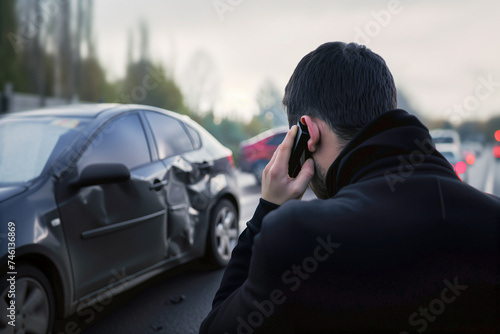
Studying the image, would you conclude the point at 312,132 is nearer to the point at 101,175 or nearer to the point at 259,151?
the point at 101,175

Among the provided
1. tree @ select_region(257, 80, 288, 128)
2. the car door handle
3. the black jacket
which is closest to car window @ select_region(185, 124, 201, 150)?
the car door handle

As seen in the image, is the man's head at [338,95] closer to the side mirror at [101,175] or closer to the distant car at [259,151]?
the side mirror at [101,175]

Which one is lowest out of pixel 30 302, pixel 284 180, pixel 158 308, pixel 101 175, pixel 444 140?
pixel 444 140

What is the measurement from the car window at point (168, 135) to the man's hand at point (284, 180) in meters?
3.10

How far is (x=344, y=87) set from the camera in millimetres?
1405

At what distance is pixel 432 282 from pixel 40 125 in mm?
3577

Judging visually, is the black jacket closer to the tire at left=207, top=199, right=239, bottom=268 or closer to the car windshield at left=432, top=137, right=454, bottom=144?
the tire at left=207, top=199, right=239, bottom=268

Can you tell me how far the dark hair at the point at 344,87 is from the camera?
54.8 inches

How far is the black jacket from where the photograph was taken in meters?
1.06

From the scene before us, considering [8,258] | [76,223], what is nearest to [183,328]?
[76,223]

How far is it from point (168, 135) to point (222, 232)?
4.23 feet

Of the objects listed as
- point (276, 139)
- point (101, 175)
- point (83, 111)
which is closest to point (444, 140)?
point (276, 139)

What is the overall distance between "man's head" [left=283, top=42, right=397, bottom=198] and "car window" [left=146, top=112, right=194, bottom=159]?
10.4 feet

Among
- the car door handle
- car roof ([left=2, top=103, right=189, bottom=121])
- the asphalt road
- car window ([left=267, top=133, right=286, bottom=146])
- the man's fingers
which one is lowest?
car window ([left=267, top=133, right=286, bottom=146])
